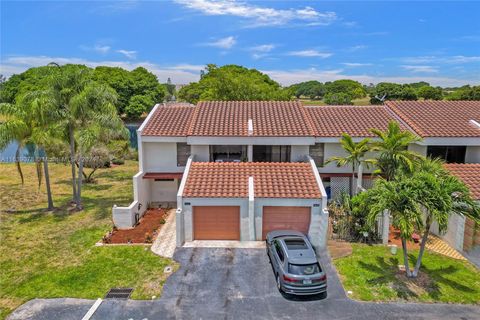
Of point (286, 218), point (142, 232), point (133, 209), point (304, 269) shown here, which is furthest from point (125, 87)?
point (304, 269)

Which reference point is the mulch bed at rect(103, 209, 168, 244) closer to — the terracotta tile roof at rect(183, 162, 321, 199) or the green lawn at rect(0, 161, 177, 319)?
the green lawn at rect(0, 161, 177, 319)

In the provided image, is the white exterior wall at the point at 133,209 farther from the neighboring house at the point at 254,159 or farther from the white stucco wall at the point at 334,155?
the white stucco wall at the point at 334,155

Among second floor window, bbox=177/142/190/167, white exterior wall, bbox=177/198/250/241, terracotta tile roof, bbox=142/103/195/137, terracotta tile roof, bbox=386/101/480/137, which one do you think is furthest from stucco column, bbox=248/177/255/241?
terracotta tile roof, bbox=386/101/480/137

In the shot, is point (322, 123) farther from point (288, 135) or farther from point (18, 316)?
point (18, 316)

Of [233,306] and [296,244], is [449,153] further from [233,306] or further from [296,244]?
[233,306]

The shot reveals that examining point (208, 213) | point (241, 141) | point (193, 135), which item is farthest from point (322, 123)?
point (208, 213)
